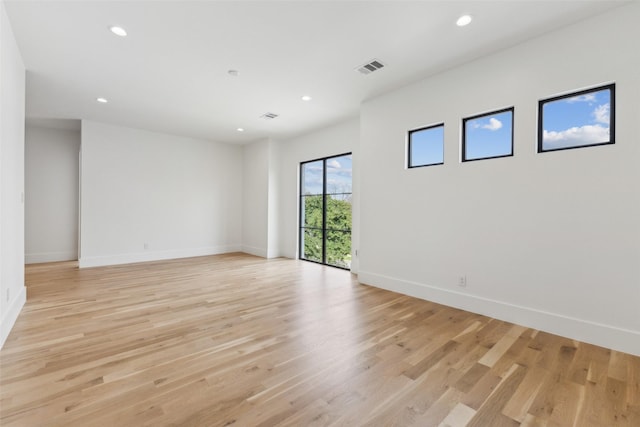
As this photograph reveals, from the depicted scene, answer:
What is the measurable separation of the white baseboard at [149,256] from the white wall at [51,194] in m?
1.37

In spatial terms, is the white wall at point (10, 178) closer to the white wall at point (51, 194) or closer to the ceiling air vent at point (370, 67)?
the ceiling air vent at point (370, 67)

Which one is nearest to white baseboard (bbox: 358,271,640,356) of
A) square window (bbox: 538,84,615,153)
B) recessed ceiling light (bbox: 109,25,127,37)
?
square window (bbox: 538,84,615,153)

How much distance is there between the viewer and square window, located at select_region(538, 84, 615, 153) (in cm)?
257

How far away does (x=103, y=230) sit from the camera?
5.83 m

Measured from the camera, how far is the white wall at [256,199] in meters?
7.05

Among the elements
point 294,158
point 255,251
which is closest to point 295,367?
point 294,158

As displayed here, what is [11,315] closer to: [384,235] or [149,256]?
[149,256]

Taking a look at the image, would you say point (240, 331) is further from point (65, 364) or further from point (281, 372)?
point (65, 364)

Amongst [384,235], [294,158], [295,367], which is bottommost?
[295,367]

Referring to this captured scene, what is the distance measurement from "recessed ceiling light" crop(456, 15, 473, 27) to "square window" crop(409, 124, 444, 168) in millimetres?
1233

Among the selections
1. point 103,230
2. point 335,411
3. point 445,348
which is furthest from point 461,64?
point 103,230

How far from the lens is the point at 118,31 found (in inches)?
110

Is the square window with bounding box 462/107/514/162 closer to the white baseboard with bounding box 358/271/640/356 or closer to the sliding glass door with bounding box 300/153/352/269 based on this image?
the white baseboard with bounding box 358/271/640/356

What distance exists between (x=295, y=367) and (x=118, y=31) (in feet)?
11.5
